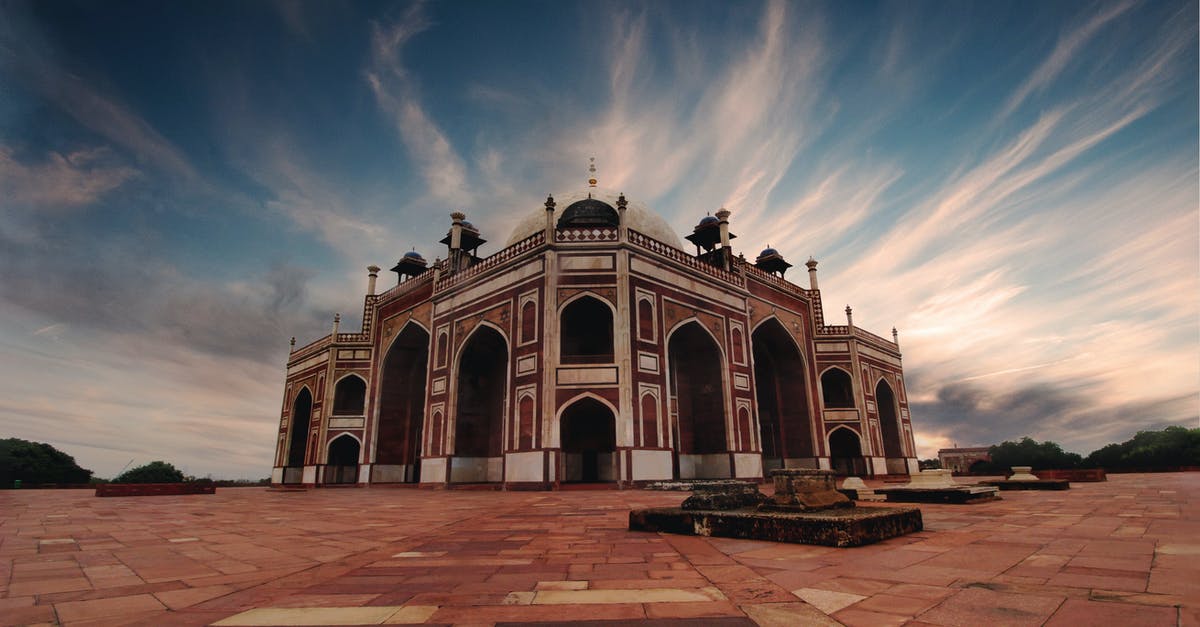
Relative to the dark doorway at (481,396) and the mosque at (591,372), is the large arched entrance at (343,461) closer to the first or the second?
the mosque at (591,372)

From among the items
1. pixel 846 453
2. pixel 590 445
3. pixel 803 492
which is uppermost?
pixel 590 445

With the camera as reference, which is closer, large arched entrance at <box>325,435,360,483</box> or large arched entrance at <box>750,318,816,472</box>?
large arched entrance at <box>750,318,816,472</box>

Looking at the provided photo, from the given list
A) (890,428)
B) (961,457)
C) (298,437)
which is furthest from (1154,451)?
(298,437)

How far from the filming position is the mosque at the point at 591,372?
59.7ft

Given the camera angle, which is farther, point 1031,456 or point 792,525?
point 1031,456

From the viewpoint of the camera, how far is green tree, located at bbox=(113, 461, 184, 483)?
29562mm

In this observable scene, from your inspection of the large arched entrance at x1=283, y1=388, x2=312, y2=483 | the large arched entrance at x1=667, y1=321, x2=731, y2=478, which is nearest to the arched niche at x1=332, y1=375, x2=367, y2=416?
the large arched entrance at x1=283, y1=388, x2=312, y2=483

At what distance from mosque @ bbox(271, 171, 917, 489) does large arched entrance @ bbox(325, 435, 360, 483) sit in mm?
100

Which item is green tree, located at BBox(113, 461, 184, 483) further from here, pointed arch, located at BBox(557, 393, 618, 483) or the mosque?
pointed arch, located at BBox(557, 393, 618, 483)

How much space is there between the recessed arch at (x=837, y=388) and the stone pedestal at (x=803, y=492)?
23.5m

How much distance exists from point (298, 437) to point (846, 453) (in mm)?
30761

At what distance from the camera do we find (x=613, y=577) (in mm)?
3342

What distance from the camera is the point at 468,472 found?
2164 centimetres

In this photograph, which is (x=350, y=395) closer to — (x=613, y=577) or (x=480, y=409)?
(x=480, y=409)
